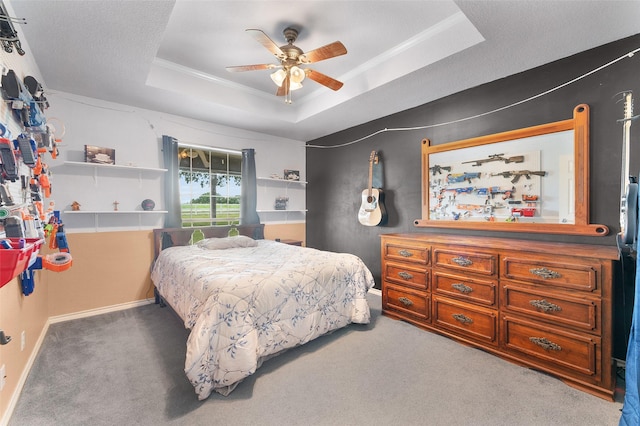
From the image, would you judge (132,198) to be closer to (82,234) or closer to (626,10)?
(82,234)

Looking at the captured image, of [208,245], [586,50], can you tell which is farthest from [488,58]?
[208,245]

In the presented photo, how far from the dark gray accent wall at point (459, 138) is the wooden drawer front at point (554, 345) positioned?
0.86 metres

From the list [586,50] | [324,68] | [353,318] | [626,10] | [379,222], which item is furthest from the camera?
[379,222]

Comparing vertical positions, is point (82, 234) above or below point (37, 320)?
above

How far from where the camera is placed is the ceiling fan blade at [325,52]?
2.11 metres

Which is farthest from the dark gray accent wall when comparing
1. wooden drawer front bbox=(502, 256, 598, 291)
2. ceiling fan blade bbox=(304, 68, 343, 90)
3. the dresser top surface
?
ceiling fan blade bbox=(304, 68, 343, 90)

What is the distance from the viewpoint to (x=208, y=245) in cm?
341

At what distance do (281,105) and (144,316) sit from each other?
320 cm

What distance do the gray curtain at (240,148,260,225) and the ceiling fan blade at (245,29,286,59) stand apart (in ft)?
7.54

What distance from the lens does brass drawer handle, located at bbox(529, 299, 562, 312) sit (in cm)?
198

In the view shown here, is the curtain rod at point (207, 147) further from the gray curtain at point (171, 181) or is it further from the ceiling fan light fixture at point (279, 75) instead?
the ceiling fan light fixture at point (279, 75)

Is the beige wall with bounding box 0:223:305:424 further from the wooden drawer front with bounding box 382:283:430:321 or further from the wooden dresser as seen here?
the wooden dresser

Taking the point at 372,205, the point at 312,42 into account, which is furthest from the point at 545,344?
the point at 312,42

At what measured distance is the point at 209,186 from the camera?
427 centimetres
